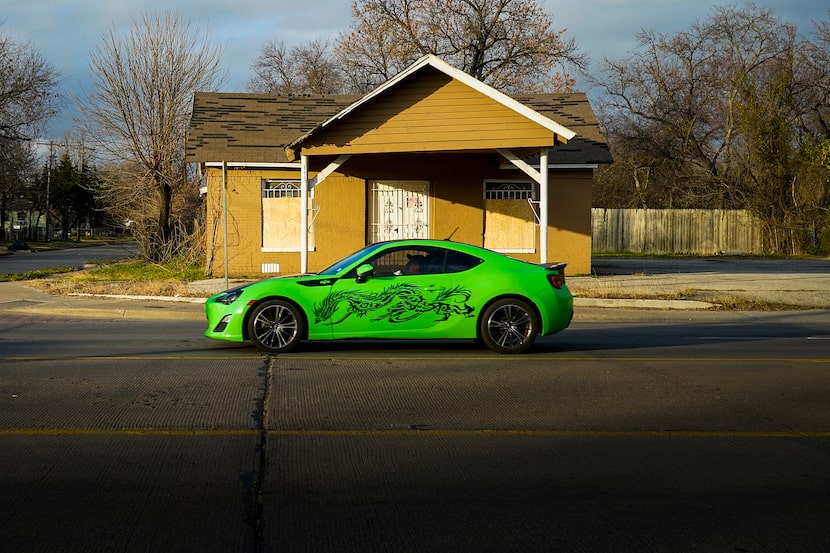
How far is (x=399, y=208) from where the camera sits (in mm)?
23859

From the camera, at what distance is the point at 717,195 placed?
4803cm

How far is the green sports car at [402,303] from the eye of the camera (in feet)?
34.8

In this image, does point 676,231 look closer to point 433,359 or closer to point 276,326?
point 433,359

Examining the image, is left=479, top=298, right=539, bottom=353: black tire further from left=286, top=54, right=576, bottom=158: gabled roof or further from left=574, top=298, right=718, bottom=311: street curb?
left=286, top=54, right=576, bottom=158: gabled roof

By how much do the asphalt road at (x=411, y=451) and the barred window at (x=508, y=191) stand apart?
1333cm

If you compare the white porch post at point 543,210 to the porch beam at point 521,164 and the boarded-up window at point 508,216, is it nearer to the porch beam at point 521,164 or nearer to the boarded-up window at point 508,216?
the porch beam at point 521,164

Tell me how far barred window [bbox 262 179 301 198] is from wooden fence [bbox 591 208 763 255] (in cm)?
2359

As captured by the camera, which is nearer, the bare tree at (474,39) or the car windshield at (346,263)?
the car windshield at (346,263)

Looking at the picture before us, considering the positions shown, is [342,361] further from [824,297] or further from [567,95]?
[567,95]

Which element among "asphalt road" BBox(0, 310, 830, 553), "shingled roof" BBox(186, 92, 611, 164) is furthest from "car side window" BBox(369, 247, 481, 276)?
"shingled roof" BBox(186, 92, 611, 164)

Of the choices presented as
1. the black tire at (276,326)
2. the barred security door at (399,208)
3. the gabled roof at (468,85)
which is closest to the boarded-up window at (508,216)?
the barred security door at (399,208)

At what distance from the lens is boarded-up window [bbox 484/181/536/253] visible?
23.9 metres

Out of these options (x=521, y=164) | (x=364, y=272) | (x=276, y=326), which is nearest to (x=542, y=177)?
(x=521, y=164)

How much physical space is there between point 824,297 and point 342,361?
13380mm
